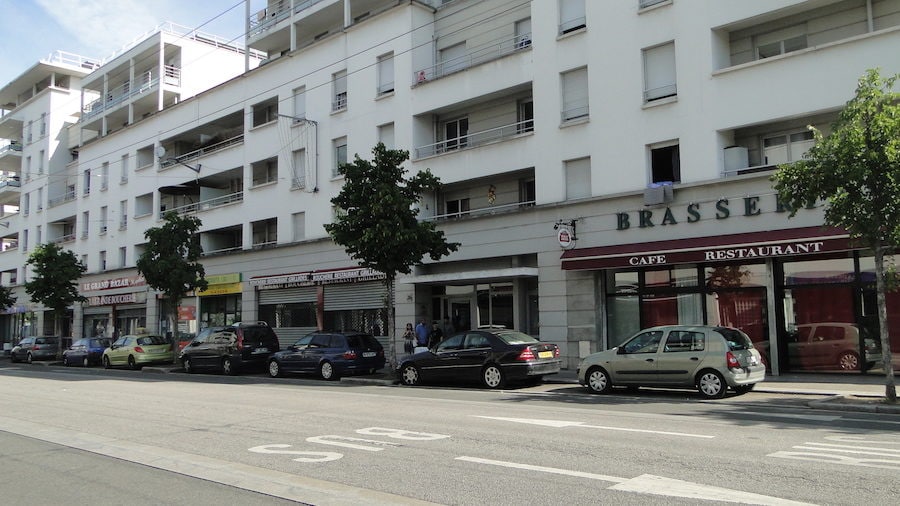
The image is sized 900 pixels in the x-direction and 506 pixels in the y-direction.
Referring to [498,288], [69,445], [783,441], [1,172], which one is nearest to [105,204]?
[1,172]

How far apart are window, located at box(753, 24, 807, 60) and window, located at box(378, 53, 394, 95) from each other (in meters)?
13.4

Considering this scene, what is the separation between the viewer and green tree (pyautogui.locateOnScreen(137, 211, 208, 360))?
2918 cm

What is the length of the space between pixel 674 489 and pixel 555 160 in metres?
16.2

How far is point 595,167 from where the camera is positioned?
67.4ft

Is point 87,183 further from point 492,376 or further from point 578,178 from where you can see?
point 492,376

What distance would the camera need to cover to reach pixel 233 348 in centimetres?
2366

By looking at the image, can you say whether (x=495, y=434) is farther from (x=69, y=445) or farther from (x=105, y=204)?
(x=105, y=204)

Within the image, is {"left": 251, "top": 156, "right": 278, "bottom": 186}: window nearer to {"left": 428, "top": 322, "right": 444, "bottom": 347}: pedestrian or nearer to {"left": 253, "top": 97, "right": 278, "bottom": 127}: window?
{"left": 253, "top": 97, "right": 278, "bottom": 127}: window

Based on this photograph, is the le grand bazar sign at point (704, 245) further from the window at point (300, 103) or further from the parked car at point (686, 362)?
the window at point (300, 103)

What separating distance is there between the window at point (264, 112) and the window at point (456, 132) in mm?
10889

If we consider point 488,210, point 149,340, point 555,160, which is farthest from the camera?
point 149,340

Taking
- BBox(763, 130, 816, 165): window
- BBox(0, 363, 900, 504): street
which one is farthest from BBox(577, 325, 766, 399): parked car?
BBox(763, 130, 816, 165): window

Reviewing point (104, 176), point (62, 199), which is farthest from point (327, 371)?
point (62, 199)

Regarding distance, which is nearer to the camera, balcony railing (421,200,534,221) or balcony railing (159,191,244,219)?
balcony railing (421,200,534,221)
